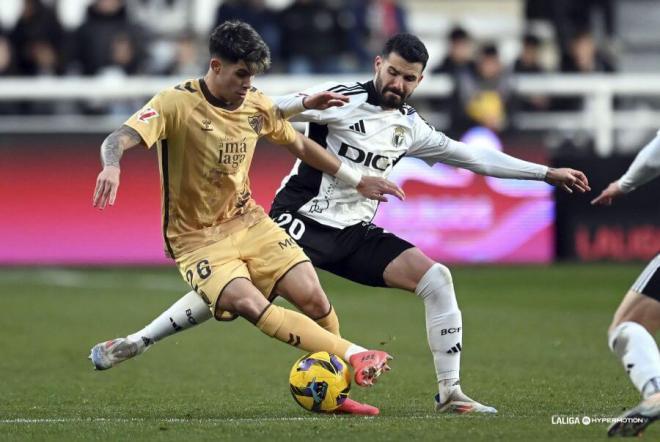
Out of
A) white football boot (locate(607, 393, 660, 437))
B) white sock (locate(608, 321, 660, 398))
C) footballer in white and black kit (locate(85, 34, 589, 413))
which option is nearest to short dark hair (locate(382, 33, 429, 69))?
footballer in white and black kit (locate(85, 34, 589, 413))

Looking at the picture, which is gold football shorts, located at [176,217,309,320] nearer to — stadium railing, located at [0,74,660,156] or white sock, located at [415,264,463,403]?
white sock, located at [415,264,463,403]

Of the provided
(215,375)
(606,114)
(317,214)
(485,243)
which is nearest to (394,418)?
(317,214)

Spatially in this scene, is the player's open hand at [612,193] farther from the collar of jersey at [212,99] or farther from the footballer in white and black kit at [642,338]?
the collar of jersey at [212,99]

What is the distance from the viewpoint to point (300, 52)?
20.6 m

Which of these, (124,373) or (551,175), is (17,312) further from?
(551,175)

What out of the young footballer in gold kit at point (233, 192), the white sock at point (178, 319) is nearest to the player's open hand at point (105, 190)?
the young footballer in gold kit at point (233, 192)

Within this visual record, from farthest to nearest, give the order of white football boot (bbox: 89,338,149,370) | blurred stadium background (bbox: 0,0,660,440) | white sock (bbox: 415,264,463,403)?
blurred stadium background (bbox: 0,0,660,440), white football boot (bbox: 89,338,149,370), white sock (bbox: 415,264,463,403)

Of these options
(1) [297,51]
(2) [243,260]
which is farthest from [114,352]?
(1) [297,51]

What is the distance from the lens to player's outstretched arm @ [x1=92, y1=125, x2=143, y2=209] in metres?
7.42

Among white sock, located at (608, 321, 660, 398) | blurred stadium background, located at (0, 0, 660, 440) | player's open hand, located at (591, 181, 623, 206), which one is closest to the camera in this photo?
white sock, located at (608, 321, 660, 398)

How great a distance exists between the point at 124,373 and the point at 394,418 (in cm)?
335

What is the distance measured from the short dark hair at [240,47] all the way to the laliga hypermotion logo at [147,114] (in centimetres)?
50

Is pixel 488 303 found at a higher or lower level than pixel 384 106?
lower

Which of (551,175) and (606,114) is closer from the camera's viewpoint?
(551,175)
